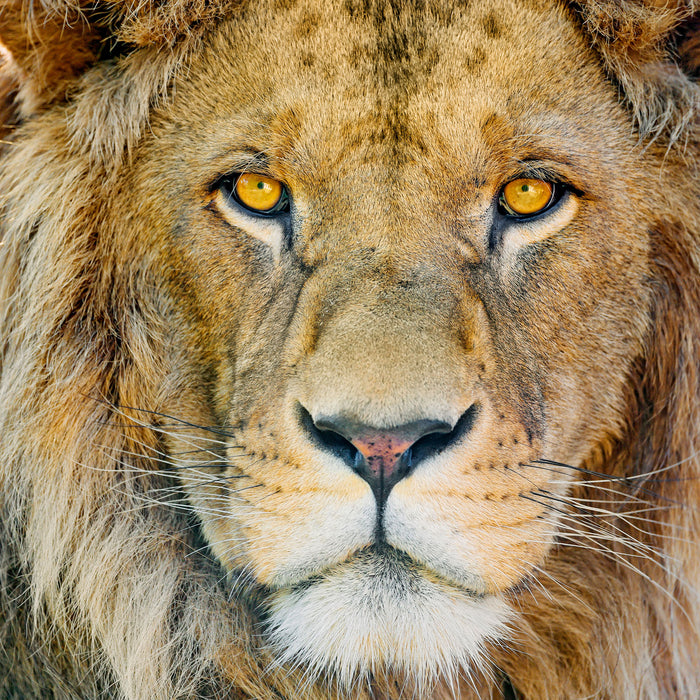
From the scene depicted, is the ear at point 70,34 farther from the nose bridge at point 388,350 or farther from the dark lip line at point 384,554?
the dark lip line at point 384,554

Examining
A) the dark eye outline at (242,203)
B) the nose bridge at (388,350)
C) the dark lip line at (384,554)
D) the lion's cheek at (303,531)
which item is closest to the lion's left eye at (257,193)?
the dark eye outline at (242,203)

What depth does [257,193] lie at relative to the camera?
196cm

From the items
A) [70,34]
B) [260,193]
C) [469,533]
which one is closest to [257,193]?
[260,193]

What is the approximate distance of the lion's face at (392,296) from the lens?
1613 mm

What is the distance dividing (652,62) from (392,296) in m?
0.90

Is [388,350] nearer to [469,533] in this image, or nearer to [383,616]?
[469,533]

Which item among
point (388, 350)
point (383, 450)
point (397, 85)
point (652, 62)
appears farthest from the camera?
point (652, 62)

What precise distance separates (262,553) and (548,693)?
0.94 m

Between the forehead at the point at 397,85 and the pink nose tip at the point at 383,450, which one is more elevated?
the forehead at the point at 397,85

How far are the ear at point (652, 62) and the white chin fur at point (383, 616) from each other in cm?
118

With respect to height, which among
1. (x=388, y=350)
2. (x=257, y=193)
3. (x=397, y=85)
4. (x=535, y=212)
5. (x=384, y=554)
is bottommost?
(x=384, y=554)

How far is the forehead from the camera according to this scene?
1864 millimetres

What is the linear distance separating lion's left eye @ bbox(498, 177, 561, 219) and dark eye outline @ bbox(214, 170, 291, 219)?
506mm

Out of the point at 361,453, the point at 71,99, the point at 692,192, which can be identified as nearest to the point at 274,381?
the point at 361,453
